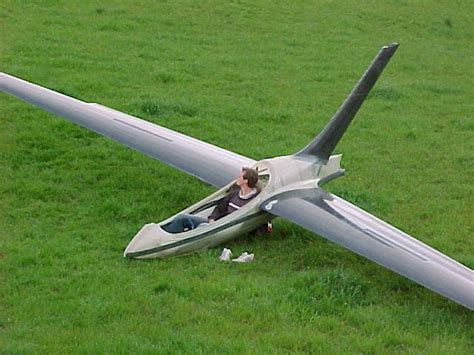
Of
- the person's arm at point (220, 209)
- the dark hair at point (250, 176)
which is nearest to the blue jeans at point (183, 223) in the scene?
the person's arm at point (220, 209)

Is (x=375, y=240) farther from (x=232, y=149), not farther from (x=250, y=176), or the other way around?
(x=232, y=149)

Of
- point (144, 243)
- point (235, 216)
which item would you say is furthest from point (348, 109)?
point (144, 243)

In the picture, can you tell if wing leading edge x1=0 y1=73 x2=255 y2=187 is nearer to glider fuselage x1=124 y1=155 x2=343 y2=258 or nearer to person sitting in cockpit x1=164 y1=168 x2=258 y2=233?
person sitting in cockpit x1=164 y1=168 x2=258 y2=233

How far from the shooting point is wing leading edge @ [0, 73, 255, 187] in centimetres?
1271

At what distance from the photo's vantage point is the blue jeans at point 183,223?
11.0m

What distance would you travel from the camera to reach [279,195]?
11305mm

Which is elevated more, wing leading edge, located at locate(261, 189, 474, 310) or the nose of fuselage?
wing leading edge, located at locate(261, 189, 474, 310)

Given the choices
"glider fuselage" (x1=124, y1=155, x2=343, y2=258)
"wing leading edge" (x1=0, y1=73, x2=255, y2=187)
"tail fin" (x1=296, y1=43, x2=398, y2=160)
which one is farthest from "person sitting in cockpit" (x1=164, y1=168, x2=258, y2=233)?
"tail fin" (x1=296, y1=43, x2=398, y2=160)

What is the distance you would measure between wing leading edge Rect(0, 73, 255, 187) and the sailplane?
2 centimetres

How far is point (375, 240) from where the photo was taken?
996 centimetres

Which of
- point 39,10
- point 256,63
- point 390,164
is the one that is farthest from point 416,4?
point 390,164

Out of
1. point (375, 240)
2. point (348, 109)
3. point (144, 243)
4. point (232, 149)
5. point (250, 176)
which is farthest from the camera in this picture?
point (232, 149)

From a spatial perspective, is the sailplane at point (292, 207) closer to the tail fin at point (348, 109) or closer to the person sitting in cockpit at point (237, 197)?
the tail fin at point (348, 109)

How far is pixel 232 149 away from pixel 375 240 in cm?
620
